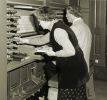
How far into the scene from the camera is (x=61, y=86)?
3176 mm

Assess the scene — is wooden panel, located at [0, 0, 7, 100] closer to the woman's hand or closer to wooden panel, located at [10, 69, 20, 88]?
wooden panel, located at [10, 69, 20, 88]

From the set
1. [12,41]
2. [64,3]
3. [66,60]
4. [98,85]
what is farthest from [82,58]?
[98,85]

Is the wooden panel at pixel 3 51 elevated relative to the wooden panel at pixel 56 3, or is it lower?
lower

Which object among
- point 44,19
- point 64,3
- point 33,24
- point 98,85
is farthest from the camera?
point 98,85

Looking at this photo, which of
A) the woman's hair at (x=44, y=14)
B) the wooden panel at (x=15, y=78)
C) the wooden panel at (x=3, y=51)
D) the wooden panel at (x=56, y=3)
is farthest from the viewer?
the wooden panel at (x=56, y=3)

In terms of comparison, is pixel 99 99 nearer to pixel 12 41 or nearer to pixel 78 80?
pixel 78 80

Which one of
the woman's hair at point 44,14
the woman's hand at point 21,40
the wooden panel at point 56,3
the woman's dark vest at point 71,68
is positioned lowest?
the woman's dark vest at point 71,68

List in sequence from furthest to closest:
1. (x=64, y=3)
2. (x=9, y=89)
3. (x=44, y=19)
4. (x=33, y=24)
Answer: (x=64, y=3)
(x=33, y=24)
(x=44, y=19)
(x=9, y=89)

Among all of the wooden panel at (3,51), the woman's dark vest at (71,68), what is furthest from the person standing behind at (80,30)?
the wooden panel at (3,51)

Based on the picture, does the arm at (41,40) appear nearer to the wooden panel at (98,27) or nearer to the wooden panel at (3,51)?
the wooden panel at (3,51)

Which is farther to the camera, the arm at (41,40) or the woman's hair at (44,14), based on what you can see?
the arm at (41,40)

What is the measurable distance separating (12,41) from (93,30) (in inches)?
116

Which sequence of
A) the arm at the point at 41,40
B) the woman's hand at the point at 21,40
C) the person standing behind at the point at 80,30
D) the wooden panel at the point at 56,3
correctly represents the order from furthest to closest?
the wooden panel at the point at 56,3 < the arm at the point at 41,40 < the person standing behind at the point at 80,30 < the woman's hand at the point at 21,40

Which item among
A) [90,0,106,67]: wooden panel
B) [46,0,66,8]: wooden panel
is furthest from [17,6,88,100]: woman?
[90,0,106,67]: wooden panel
